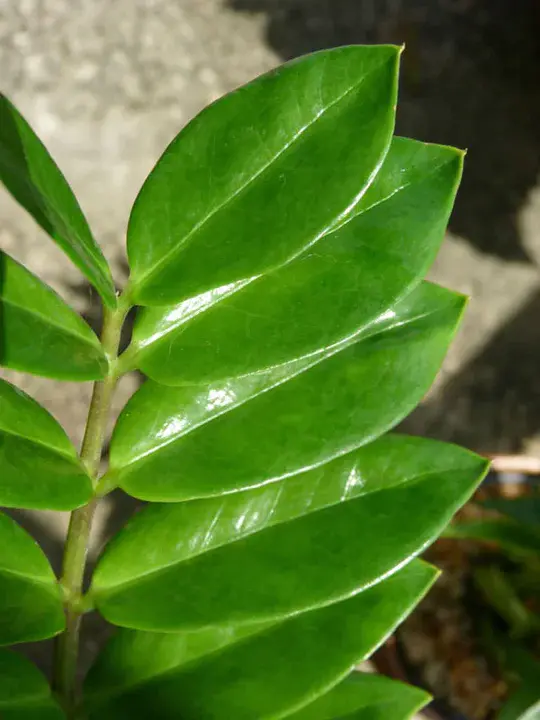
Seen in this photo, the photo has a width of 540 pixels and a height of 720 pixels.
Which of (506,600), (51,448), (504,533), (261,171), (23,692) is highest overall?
(261,171)

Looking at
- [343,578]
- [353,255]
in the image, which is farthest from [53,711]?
Result: [353,255]

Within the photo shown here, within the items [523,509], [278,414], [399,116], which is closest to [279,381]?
[278,414]

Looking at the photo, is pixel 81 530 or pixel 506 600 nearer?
pixel 81 530

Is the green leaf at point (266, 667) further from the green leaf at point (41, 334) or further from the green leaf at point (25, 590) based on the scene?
the green leaf at point (41, 334)

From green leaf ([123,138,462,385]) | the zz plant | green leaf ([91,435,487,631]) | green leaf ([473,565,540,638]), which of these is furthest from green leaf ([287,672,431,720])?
green leaf ([473,565,540,638])

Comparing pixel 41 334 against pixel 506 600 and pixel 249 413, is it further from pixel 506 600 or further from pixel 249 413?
pixel 506 600

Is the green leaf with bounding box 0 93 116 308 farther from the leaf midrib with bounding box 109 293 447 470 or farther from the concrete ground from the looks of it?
the concrete ground
